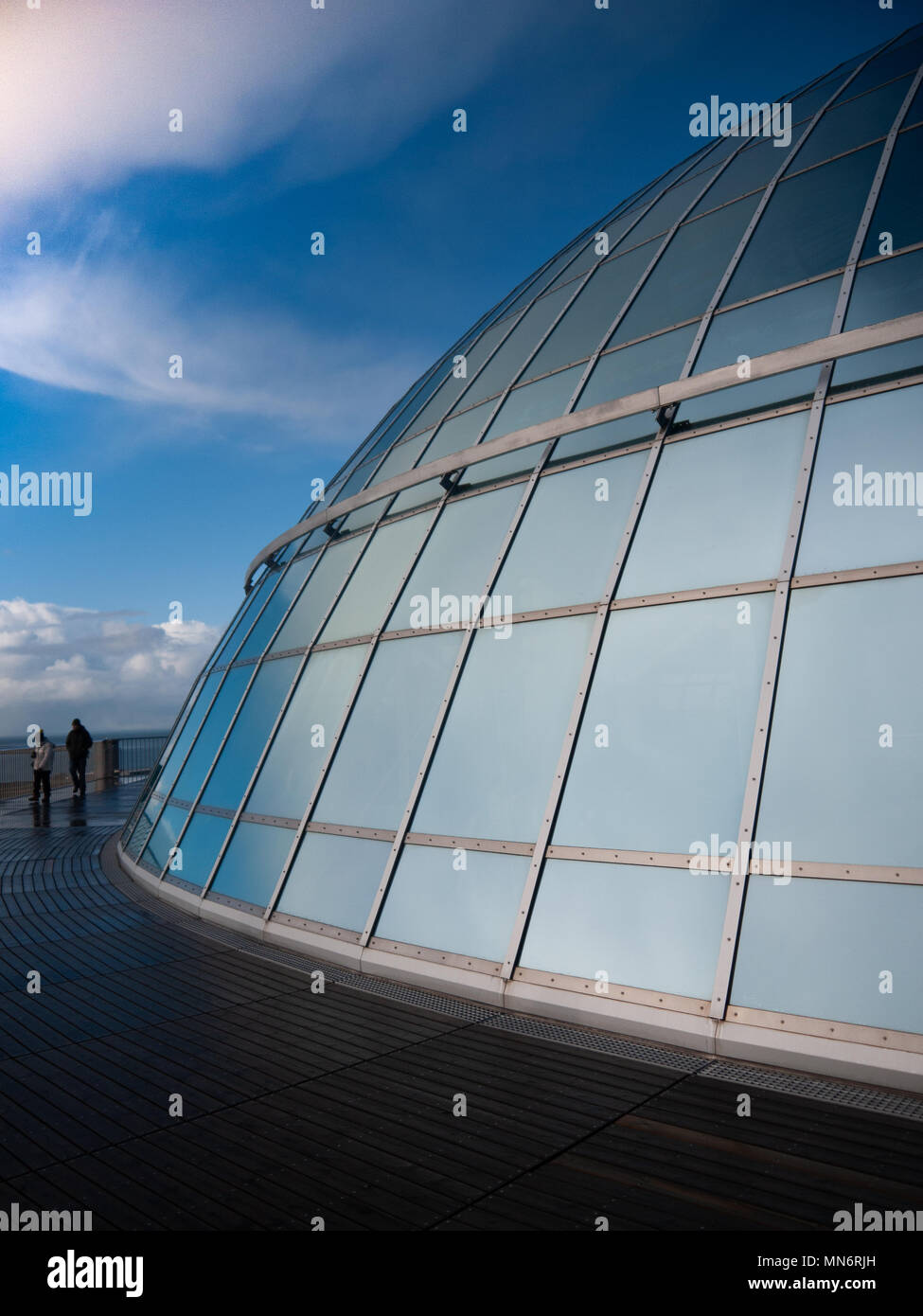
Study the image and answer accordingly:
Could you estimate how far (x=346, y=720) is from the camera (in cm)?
962

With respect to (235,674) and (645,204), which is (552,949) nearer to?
(235,674)

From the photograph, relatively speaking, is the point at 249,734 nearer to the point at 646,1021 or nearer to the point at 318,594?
the point at 318,594

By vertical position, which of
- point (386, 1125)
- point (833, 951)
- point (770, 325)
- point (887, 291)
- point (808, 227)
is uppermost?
point (808, 227)

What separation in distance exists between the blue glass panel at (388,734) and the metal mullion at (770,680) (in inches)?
132

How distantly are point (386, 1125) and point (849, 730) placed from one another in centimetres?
402

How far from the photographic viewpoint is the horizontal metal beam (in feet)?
22.6

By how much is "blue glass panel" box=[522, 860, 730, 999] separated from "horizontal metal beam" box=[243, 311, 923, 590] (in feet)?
14.6

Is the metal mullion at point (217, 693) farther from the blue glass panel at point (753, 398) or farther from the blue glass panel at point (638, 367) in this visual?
the blue glass panel at point (753, 398)

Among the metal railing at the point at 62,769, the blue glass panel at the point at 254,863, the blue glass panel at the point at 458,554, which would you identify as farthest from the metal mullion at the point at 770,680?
the metal railing at the point at 62,769

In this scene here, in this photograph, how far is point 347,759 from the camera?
30.4ft

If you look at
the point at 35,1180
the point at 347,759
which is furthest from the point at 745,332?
the point at 35,1180

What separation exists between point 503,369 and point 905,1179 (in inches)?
419

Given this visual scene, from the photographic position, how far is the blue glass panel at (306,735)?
383 inches
